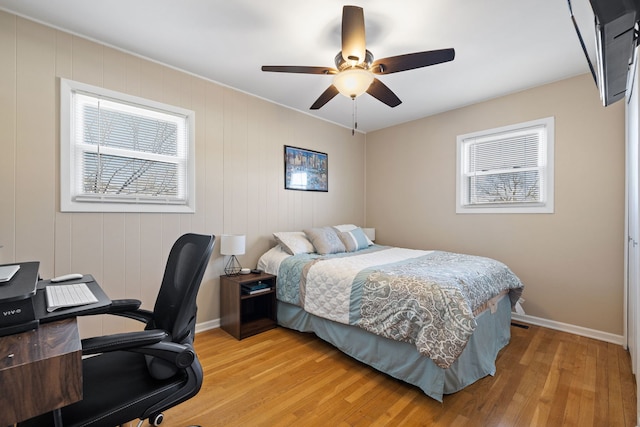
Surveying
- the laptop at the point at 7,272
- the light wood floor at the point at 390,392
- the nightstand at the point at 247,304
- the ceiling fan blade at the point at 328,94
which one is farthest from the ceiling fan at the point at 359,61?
the light wood floor at the point at 390,392

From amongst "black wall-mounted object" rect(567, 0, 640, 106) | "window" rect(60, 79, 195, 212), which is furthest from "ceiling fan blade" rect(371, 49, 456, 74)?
"window" rect(60, 79, 195, 212)

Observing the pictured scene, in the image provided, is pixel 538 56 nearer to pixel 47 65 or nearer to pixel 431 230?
pixel 431 230

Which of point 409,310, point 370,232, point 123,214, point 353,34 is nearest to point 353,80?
point 353,34

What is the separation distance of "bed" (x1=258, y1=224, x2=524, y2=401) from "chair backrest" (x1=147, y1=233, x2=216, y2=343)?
1309mm

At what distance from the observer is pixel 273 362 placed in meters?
2.32

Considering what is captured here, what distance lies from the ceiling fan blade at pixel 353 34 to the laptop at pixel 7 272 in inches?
83.3

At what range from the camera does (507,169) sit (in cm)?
336

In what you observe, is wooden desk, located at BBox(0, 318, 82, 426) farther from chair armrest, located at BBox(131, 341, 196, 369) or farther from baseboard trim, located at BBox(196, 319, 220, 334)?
baseboard trim, located at BBox(196, 319, 220, 334)

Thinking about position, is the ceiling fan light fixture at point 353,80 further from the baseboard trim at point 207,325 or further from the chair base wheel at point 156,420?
the baseboard trim at point 207,325

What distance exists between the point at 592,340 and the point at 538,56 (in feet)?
8.99

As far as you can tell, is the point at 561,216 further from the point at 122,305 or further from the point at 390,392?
the point at 122,305

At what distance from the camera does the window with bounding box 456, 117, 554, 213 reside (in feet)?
10.1

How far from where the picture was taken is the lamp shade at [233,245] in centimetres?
288

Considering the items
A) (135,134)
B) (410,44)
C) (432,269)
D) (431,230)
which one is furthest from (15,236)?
(431,230)
